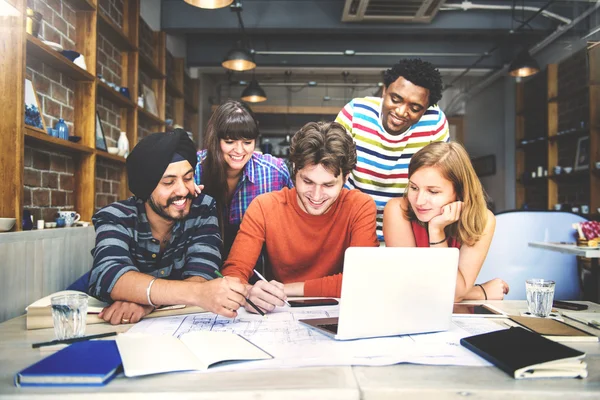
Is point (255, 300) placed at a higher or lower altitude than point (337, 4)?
lower

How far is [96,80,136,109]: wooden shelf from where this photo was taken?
11.9ft

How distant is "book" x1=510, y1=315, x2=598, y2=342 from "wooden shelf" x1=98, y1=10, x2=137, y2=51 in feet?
11.3

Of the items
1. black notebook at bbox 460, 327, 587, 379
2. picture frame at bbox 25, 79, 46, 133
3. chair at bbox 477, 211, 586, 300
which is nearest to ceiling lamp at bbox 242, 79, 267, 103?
picture frame at bbox 25, 79, 46, 133

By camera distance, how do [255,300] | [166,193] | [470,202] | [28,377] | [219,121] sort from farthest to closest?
[219,121] → [470,202] → [166,193] → [255,300] → [28,377]

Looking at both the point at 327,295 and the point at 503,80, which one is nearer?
the point at 327,295

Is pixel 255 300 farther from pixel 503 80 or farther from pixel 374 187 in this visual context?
pixel 503 80

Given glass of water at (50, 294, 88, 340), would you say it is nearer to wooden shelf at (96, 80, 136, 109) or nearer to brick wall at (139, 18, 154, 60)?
wooden shelf at (96, 80, 136, 109)

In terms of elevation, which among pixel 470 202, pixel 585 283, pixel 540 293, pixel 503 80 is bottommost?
pixel 585 283

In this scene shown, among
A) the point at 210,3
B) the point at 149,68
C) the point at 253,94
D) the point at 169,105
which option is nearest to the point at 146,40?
the point at 149,68

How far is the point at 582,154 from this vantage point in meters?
5.62

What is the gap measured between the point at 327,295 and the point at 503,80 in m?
7.15

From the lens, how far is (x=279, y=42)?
6566 millimetres

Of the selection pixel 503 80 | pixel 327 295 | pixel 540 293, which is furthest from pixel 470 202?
pixel 503 80

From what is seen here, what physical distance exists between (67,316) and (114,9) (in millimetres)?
3669
